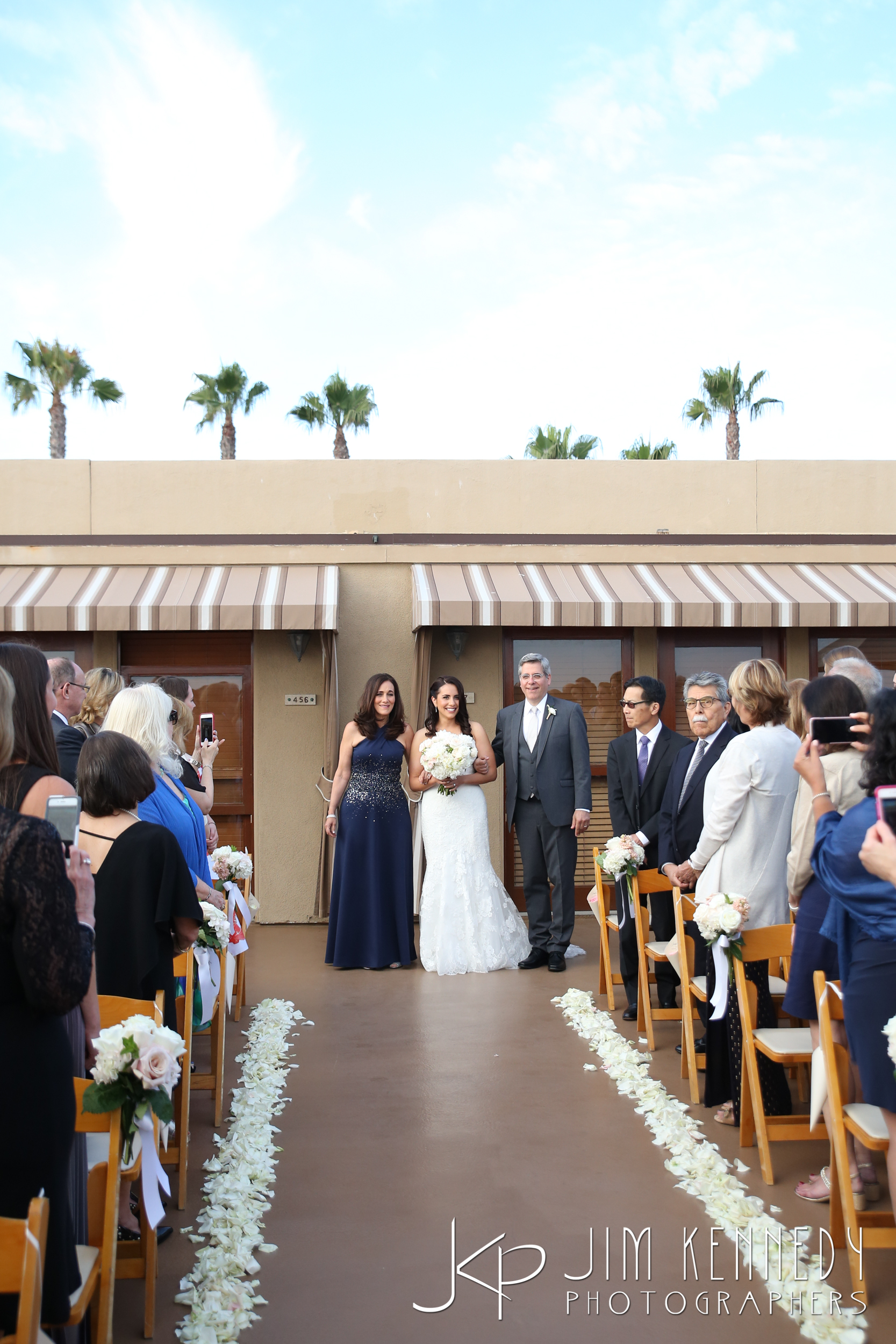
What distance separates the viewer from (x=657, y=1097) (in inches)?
181

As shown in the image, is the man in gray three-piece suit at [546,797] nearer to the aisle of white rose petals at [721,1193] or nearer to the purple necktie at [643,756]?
the purple necktie at [643,756]

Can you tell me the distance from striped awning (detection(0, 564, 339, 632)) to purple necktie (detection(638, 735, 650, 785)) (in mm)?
3062

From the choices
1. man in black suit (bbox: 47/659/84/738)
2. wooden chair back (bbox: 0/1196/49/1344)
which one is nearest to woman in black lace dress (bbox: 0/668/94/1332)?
wooden chair back (bbox: 0/1196/49/1344)

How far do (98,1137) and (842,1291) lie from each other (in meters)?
2.18

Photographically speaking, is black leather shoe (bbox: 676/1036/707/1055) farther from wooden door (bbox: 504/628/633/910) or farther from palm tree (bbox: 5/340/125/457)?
palm tree (bbox: 5/340/125/457)

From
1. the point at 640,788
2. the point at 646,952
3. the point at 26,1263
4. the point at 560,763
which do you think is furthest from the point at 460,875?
the point at 26,1263

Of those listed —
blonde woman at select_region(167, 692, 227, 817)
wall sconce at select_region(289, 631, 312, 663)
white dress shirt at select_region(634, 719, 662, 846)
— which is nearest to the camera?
blonde woman at select_region(167, 692, 227, 817)

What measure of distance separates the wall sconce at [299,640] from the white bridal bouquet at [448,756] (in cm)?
219

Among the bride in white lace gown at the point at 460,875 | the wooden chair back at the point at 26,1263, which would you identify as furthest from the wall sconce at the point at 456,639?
the wooden chair back at the point at 26,1263

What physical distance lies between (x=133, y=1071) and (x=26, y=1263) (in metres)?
0.90

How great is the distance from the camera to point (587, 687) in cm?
927

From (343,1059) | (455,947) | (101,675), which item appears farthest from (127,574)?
(343,1059)

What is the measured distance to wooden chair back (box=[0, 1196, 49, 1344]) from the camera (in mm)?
1666

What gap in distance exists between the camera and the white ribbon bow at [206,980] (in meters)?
4.19
